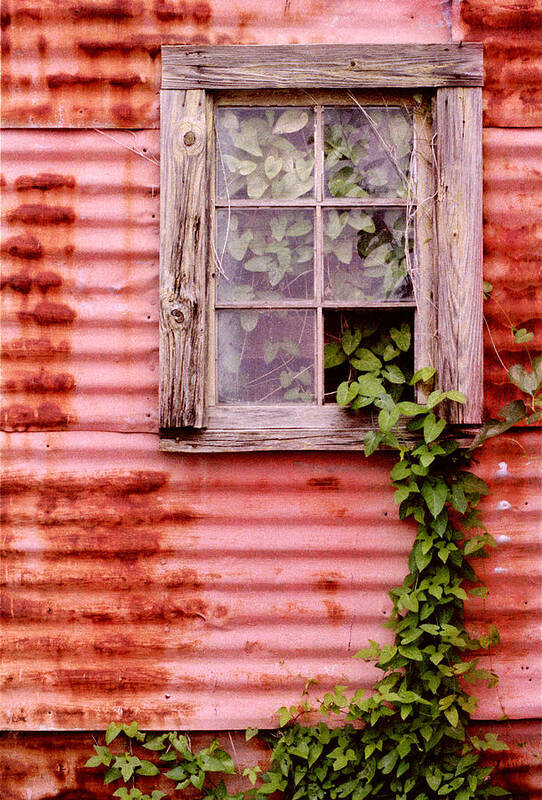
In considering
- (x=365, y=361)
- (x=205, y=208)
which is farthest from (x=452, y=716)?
(x=205, y=208)

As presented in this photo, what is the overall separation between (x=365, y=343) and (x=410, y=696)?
136cm

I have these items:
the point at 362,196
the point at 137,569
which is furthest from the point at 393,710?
the point at 362,196

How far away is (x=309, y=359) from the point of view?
115 inches

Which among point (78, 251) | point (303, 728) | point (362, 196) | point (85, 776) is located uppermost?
point (362, 196)

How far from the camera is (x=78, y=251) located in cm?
290

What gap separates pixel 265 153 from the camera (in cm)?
292

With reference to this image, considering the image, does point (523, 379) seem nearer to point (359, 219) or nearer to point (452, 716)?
point (359, 219)

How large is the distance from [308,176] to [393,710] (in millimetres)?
2117

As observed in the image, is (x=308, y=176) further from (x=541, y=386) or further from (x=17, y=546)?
(x=17, y=546)

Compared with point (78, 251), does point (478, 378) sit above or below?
below

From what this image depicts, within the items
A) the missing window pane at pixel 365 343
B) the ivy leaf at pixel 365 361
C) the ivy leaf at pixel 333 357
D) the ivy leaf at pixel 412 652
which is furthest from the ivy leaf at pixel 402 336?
the ivy leaf at pixel 412 652

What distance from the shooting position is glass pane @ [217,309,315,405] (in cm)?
291

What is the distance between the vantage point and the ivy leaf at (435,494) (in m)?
2.69

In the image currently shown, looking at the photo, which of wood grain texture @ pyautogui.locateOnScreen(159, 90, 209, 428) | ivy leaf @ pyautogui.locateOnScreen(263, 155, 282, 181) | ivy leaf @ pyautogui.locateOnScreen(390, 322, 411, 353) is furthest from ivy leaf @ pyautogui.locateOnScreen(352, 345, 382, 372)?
ivy leaf @ pyautogui.locateOnScreen(263, 155, 282, 181)
